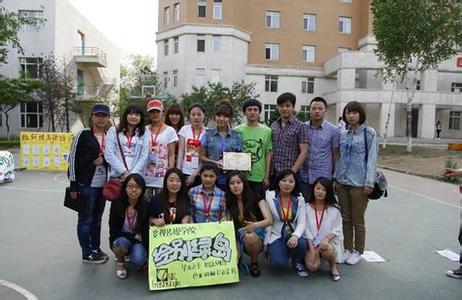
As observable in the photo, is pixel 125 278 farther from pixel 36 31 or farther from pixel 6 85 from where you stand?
pixel 36 31

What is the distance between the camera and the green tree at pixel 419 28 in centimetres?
2017

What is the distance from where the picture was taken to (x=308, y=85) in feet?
130

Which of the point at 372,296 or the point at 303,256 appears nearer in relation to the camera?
the point at 372,296

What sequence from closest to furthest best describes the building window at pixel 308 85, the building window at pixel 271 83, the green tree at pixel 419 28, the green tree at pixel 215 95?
the green tree at pixel 419 28 < the green tree at pixel 215 95 < the building window at pixel 271 83 < the building window at pixel 308 85

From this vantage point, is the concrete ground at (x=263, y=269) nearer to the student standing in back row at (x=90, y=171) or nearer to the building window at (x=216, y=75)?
the student standing in back row at (x=90, y=171)

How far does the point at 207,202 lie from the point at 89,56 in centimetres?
3358

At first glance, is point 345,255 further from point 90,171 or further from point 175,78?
point 175,78

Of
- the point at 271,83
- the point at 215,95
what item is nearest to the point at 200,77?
the point at 215,95

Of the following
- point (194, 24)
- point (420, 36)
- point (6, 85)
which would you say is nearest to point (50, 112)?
point (6, 85)

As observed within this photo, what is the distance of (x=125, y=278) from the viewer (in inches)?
176

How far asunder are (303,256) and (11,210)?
606cm

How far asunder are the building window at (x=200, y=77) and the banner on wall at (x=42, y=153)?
2199 cm

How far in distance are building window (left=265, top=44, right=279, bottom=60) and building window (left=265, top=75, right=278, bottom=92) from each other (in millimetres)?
1855

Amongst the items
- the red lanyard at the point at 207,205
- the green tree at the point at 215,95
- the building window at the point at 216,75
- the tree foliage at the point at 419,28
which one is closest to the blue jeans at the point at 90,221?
the red lanyard at the point at 207,205
